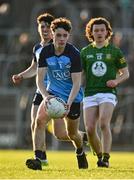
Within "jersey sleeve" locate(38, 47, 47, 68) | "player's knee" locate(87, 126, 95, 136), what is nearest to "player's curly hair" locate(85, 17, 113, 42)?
"player's knee" locate(87, 126, 95, 136)

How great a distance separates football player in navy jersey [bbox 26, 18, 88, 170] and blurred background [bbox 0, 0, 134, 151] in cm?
996

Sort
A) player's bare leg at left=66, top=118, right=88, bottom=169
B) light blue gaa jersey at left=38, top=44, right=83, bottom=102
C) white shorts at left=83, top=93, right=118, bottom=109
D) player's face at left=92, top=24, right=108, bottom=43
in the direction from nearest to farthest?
1. light blue gaa jersey at left=38, top=44, right=83, bottom=102
2. player's bare leg at left=66, top=118, right=88, bottom=169
3. white shorts at left=83, top=93, right=118, bottom=109
4. player's face at left=92, top=24, right=108, bottom=43

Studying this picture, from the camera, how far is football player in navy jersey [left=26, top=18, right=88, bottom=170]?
12367 mm

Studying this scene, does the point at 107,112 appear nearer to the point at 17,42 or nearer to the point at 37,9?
the point at 17,42

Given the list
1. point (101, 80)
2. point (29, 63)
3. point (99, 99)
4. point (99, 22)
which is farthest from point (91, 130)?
point (29, 63)

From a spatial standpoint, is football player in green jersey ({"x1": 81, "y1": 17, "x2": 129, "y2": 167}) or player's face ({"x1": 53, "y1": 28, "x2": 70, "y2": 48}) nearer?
player's face ({"x1": 53, "y1": 28, "x2": 70, "y2": 48})

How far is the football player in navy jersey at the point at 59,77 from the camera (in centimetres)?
1237

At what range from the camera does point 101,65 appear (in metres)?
13.8

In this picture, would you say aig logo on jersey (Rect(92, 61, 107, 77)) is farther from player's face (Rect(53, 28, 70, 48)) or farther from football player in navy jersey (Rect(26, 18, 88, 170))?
player's face (Rect(53, 28, 70, 48))

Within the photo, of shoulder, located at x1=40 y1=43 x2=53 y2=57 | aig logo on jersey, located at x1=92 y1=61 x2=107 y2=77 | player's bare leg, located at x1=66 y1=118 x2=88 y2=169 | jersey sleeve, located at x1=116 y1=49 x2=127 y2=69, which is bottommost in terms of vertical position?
player's bare leg, located at x1=66 y1=118 x2=88 y2=169

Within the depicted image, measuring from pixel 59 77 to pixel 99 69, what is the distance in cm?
130

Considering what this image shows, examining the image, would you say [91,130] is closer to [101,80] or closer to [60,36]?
[101,80]

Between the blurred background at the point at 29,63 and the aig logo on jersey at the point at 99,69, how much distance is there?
8963 millimetres

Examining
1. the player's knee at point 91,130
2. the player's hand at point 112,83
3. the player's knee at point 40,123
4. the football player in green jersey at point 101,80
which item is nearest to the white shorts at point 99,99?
the football player in green jersey at point 101,80
